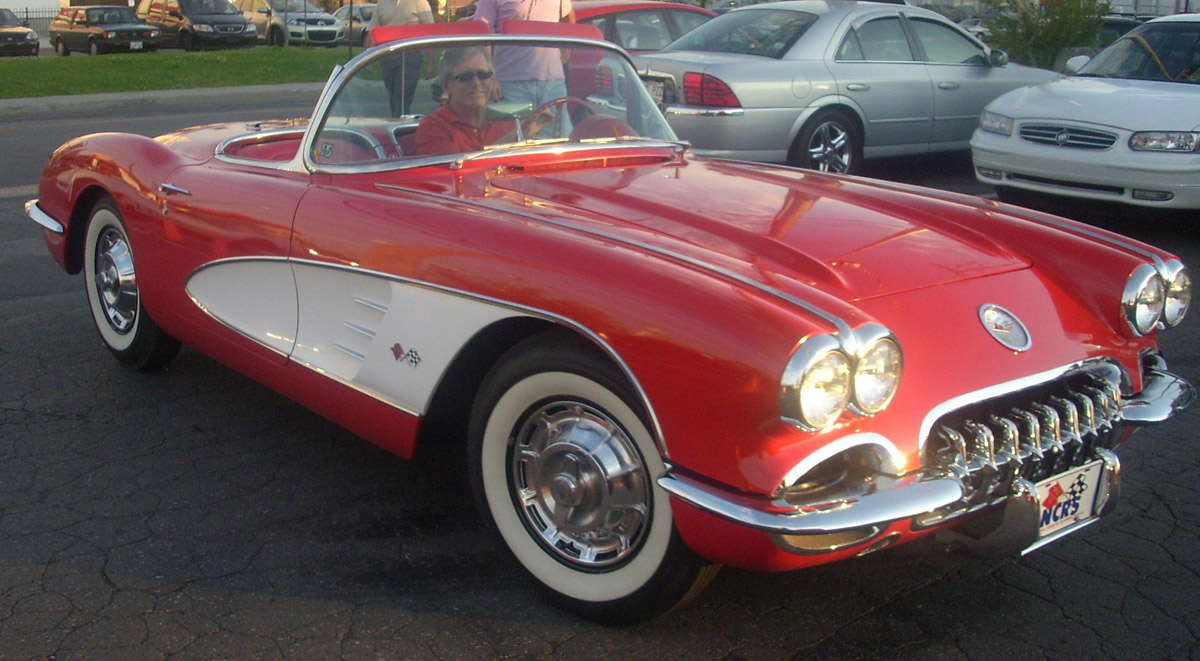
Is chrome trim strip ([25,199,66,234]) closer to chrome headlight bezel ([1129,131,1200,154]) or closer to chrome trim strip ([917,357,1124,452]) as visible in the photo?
chrome trim strip ([917,357,1124,452])

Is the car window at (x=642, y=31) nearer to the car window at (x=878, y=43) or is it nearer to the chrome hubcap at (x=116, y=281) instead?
the car window at (x=878, y=43)

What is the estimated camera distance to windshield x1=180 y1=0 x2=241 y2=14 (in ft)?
89.8

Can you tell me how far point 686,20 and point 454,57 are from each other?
7664mm

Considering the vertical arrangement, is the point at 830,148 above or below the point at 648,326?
below

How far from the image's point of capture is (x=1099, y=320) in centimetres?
317

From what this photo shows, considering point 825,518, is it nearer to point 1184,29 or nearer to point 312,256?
point 312,256

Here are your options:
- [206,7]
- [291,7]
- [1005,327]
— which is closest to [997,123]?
[1005,327]

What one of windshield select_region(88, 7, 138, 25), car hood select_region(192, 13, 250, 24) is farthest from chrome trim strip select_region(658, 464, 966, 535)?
windshield select_region(88, 7, 138, 25)

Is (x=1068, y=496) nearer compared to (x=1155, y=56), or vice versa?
(x=1068, y=496)

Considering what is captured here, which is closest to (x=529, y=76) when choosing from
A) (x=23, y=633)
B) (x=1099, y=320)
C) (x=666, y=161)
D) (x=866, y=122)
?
(x=666, y=161)

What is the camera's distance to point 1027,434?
2744 mm

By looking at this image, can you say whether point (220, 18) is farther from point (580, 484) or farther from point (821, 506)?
point (821, 506)

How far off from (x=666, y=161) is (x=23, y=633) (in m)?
2.49

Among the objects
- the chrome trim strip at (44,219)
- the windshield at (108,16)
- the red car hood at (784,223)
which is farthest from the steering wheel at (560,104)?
the windshield at (108,16)
